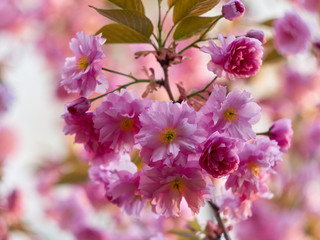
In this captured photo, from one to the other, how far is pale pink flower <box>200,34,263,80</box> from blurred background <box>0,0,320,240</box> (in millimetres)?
413

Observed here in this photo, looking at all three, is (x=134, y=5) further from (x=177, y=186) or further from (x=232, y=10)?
(x=177, y=186)

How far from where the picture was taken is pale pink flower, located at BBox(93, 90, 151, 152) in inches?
22.4

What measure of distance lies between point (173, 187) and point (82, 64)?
210 millimetres

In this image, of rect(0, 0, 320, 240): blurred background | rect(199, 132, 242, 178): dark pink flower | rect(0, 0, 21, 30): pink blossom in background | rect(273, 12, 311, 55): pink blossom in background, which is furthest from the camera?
rect(0, 0, 21, 30): pink blossom in background

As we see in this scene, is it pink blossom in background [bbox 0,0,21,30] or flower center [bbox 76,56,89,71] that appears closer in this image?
flower center [bbox 76,56,89,71]

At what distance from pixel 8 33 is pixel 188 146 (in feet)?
6.22

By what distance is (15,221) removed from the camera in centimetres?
136

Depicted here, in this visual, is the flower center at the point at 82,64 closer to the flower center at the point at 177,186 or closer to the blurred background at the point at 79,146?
the flower center at the point at 177,186

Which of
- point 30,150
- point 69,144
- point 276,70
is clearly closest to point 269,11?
point 276,70

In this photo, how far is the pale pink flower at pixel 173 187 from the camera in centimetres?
54

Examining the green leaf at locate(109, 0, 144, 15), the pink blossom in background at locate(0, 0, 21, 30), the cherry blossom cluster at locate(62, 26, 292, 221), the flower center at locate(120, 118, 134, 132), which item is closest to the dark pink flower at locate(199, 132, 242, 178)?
the cherry blossom cluster at locate(62, 26, 292, 221)

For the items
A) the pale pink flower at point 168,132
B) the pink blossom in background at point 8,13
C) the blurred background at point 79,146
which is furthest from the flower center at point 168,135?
the pink blossom in background at point 8,13

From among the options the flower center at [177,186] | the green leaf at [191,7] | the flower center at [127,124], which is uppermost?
the green leaf at [191,7]

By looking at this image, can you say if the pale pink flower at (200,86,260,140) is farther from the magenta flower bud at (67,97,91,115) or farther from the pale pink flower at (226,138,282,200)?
the magenta flower bud at (67,97,91,115)
